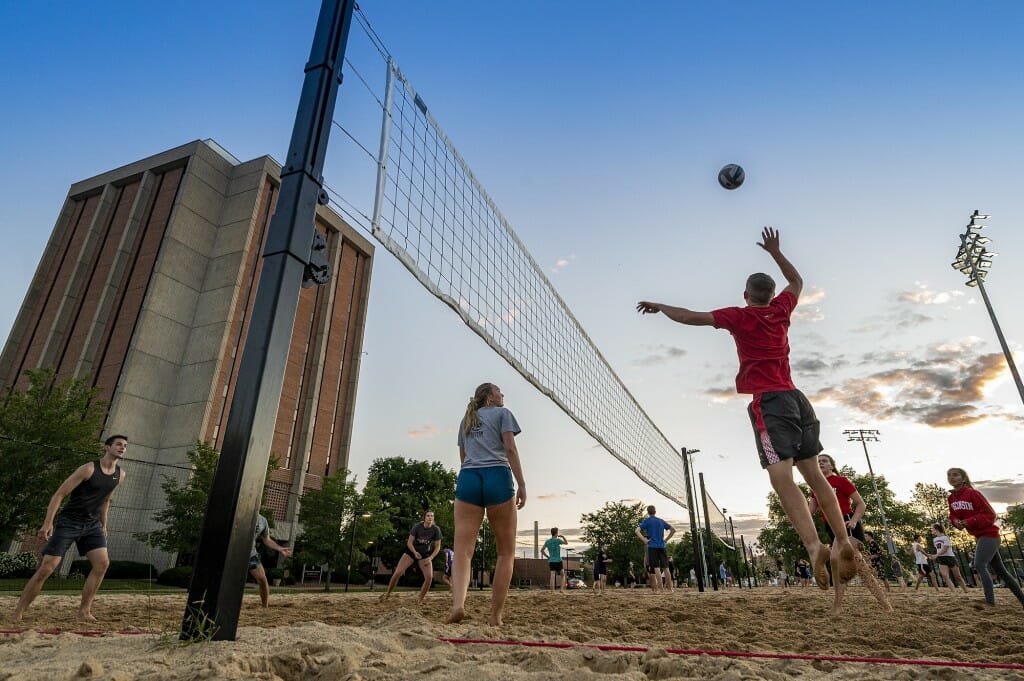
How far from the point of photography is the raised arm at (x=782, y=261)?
3879 millimetres

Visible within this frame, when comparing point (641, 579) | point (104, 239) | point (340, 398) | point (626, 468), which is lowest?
point (641, 579)

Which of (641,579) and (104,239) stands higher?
(104,239)

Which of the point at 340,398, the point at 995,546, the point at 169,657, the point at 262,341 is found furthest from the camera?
the point at 340,398

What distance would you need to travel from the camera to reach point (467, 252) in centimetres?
685

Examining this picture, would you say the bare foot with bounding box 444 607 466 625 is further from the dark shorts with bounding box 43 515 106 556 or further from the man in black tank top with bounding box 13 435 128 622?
the dark shorts with bounding box 43 515 106 556

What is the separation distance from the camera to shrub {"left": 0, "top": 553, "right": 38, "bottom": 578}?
51.2 ft

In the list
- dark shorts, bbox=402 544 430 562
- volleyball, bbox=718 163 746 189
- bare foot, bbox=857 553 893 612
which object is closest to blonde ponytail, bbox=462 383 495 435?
bare foot, bbox=857 553 893 612

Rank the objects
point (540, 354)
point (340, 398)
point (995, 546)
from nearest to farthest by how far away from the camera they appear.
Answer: point (995, 546) < point (540, 354) < point (340, 398)

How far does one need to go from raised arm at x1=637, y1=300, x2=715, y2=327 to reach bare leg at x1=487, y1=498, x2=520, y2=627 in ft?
5.15

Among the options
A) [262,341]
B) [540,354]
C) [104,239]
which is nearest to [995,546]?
[540,354]

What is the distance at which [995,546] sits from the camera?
199 inches

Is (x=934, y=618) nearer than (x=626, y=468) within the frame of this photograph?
Yes

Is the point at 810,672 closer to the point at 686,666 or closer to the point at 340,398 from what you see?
the point at 686,666

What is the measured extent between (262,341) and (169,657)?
1251 mm
